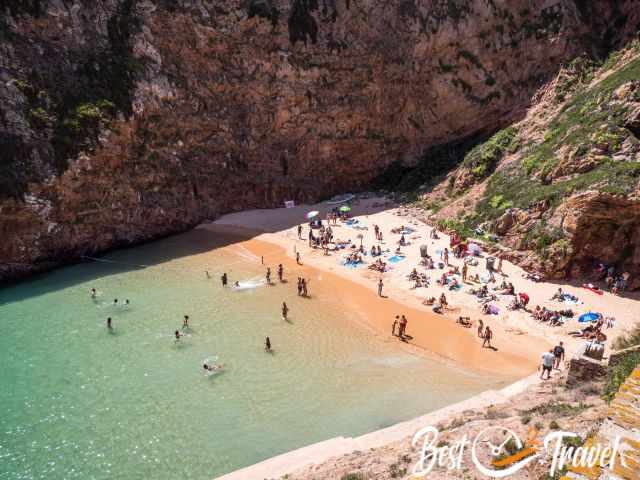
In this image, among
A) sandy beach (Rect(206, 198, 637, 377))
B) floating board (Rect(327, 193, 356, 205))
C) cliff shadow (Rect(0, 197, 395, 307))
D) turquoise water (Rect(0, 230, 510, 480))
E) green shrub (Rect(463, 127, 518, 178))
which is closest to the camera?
turquoise water (Rect(0, 230, 510, 480))

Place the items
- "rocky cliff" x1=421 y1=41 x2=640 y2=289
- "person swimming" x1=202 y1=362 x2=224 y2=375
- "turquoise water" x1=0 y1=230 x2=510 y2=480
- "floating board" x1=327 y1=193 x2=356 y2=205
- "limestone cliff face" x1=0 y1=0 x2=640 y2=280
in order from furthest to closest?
1. "floating board" x1=327 y1=193 x2=356 y2=205
2. "limestone cliff face" x1=0 y1=0 x2=640 y2=280
3. "rocky cliff" x1=421 y1=41 x2=640 y2=289
4. "person swimming" x1=202 y1=362 x2=224 y2=375
5. "turquoise water" x1=0 y1=230 x2=510 y2=480

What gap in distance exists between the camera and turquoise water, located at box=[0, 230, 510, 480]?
15.5 meters

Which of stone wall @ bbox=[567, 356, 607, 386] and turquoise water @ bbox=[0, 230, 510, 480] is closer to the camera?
stone wall @ bbox=[567, 356, 607, 386]

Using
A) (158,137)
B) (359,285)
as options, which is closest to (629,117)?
(359,285)

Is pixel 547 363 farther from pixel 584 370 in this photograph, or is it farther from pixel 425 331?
pixel 425 331

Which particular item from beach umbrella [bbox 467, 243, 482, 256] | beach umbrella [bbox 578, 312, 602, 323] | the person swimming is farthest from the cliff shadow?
beach umbrella [bbox 578, 312, 602, 323]

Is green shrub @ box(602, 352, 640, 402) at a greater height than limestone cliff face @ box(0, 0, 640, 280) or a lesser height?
lesser

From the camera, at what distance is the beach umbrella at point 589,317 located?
21.1 metres

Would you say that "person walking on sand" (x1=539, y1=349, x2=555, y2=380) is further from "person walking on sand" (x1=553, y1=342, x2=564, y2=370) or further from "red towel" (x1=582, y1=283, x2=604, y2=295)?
"red towel" (x1=582, y1=283, x2=604, y2=295)

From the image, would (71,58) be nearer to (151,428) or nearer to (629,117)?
(151,428)

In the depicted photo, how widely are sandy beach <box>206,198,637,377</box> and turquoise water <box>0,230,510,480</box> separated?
1337 millimetres

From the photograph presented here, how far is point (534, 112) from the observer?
36.5 m

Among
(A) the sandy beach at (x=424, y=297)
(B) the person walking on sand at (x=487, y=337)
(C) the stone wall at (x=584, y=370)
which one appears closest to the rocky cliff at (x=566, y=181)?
(A) the sandy beach at (x=424, y=297)

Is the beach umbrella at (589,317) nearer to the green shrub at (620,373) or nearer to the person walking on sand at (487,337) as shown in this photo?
the person walking on sand at (487,337)
